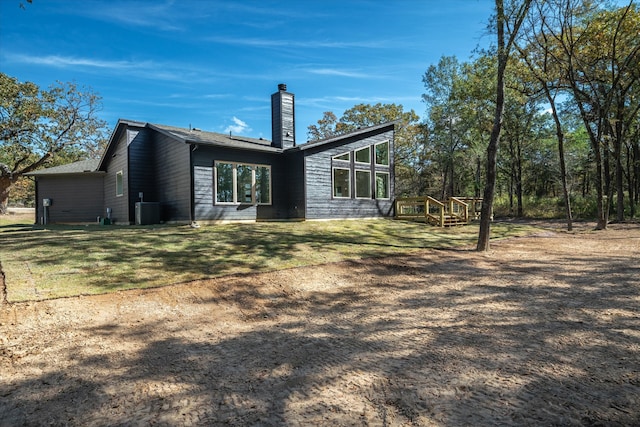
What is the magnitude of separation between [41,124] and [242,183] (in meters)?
21.4

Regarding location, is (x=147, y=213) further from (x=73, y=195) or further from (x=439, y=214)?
(x=439, y=214)

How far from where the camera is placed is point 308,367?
9.60 feet

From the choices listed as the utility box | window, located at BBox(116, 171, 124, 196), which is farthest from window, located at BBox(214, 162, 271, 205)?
window, located at BBox(116, 171, 124, 196)

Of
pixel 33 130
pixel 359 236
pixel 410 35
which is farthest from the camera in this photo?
pixel 33 130

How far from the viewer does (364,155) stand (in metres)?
16.7

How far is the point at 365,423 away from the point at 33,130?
3166 centimetres

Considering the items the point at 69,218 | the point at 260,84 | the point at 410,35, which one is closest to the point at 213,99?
the point at 260,84

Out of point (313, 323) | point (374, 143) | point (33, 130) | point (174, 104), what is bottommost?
point (313, 323)

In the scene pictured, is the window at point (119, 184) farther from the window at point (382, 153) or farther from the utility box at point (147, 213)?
the window at point (382, 153)

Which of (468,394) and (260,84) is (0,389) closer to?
(468,394)

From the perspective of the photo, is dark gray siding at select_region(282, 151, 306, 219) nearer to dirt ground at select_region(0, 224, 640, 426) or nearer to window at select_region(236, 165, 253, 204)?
window at select_region(236, 165, 253, 204)

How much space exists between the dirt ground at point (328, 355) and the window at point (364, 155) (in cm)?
1129

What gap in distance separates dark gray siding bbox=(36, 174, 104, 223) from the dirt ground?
16.4 metres

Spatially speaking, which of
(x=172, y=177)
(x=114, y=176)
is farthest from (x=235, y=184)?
(x=114, y=176)
